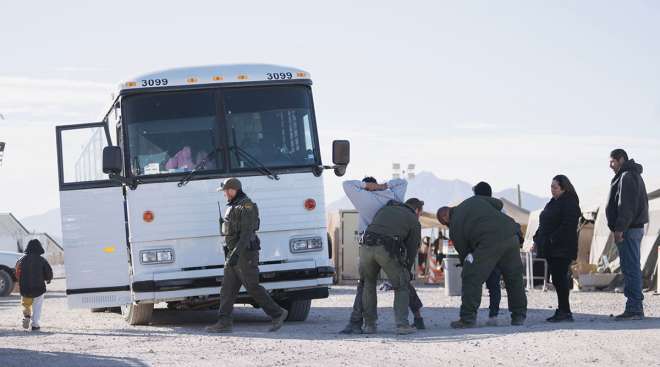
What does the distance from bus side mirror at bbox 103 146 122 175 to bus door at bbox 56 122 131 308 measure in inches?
40.6

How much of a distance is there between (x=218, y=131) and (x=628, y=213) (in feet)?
16.5

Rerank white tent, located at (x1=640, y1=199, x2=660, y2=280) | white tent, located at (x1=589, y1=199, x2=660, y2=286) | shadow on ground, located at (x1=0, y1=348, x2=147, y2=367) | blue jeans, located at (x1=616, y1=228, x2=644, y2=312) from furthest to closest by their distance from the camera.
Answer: white tent, located at (x1=589, y1=199, x2=660, y2=286) → white tent, located at (x1=640, y1=199, x2=660, y2=280) → blue jeans, located at (x1=616, y1=228, x2=644, y2=312) → shadow on ground, located at (x1=0, y1=348, x2=147, y2=367)

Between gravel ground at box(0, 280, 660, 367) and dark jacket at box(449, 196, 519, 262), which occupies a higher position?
dark jacket at box(449, 196, 519, 262)

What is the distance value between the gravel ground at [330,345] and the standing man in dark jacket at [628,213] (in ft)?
1.93

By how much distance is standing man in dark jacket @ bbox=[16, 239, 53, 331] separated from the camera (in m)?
16.6

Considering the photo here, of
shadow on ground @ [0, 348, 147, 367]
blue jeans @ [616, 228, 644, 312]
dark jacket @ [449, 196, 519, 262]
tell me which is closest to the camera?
shadow on ground @ [0, 348, 147, 367]

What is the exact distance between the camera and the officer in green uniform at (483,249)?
46.6 feet

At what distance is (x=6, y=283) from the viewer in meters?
28.4

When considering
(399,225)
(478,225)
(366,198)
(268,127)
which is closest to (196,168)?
(268,127)

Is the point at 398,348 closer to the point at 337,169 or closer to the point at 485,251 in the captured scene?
the point at 485,251

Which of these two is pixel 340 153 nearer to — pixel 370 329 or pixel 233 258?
pixel 233 258

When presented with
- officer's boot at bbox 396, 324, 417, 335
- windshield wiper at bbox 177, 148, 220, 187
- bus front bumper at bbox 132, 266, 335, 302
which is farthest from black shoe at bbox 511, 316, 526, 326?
windshield wiper at bbox 177, 148, 220, 187

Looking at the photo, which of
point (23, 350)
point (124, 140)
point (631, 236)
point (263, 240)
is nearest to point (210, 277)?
point (263, 240)

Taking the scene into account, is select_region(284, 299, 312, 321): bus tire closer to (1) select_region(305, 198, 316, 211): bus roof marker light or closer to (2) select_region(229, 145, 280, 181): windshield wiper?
(1) select_region(305, 198, 316, 211): bus roof marker light
